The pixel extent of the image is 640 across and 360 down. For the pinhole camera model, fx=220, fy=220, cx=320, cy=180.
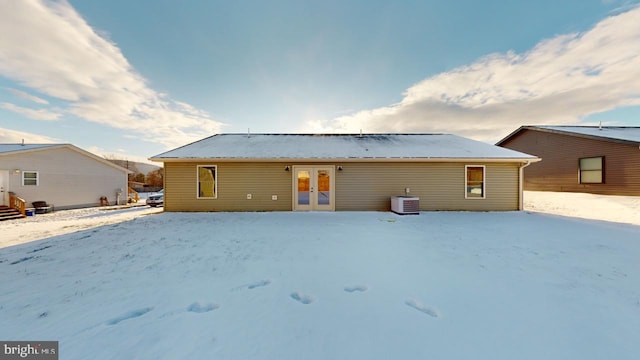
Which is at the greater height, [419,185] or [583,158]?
[583,158]

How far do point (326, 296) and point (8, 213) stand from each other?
1549 centimetres

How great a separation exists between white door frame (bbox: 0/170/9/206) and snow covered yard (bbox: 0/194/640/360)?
9.52 m

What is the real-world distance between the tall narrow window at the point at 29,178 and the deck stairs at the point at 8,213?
1695 mm

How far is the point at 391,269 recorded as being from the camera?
363cm

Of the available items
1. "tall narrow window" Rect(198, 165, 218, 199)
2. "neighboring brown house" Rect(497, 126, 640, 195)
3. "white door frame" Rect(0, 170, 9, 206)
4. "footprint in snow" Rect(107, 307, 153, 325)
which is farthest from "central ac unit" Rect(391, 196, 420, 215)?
"white door frame" Rect(0, 170, 9, 206)

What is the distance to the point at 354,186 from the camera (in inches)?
372

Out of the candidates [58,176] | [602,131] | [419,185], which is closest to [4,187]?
Result: [58,176]

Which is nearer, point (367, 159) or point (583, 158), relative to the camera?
point (367, 159)

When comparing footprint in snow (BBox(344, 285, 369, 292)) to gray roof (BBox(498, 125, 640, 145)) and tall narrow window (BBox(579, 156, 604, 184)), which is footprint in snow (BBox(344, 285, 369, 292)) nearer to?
gray roof (BBox(498, 125, 640, 145))

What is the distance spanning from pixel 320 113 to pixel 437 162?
276 inches

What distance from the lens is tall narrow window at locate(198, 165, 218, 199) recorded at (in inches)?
371

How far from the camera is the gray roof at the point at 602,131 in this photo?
462 inches

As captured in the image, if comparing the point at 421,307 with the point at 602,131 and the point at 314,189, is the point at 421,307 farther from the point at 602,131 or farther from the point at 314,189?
the point at 602,131

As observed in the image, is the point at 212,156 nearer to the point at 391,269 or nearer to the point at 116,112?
the point at 391,269
